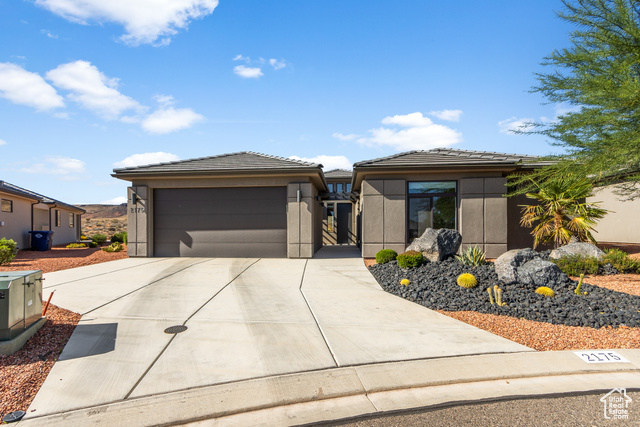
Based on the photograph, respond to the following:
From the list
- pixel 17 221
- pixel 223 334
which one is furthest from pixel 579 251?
pixel 17 221

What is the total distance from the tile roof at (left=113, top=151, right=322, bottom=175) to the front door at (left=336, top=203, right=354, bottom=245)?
364 inches

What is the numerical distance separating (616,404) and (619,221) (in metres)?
18.4

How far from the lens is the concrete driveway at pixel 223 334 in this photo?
3646mm

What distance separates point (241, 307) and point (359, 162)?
7.63m

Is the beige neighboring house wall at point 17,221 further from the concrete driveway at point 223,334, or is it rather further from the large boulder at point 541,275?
the large boulder at point 541,275

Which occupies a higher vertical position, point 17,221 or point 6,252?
point 17,221

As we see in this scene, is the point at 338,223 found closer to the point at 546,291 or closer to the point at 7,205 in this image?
the point at 546,291

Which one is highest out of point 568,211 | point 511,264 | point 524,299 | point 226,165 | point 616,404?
point 226,165

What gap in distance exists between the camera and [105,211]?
227 feet

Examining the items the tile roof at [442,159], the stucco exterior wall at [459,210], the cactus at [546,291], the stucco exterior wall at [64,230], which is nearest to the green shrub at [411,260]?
the stucco exterior wall at [459,210]

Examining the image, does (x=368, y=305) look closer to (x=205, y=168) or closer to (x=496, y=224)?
(x=496, y=224)

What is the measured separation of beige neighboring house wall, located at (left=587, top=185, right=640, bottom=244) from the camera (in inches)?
641

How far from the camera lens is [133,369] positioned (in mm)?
3822

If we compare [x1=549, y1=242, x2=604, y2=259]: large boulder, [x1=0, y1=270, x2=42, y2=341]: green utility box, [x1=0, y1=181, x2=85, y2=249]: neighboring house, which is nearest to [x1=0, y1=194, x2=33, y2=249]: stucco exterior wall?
[x1=0, y1=181, x2=85, y2=249]: neighboring house
